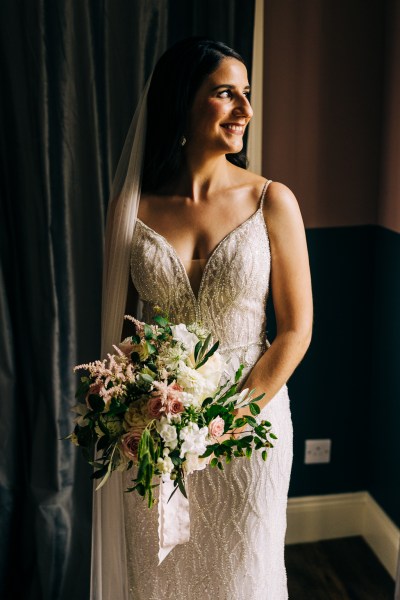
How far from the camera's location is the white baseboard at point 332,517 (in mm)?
3346

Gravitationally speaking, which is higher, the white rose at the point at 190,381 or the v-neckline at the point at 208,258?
the v-neckline at the point at 208,258

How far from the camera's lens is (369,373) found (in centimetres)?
329

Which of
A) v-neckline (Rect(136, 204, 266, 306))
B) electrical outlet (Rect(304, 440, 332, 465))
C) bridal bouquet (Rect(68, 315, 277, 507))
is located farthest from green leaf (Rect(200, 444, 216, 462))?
electrical outlet (Rect(304, 440, 332, 465))

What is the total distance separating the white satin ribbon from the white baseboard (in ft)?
4.82

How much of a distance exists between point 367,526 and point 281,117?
1.80 m

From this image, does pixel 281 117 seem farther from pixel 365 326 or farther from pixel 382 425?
pixel 382 425

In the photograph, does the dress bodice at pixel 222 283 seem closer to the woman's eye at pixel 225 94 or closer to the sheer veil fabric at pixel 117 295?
the sheer veil fabric at pixel 117 295

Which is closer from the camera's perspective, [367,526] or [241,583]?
[241,583]

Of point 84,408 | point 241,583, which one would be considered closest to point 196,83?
point 84,408

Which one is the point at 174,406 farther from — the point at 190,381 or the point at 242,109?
the point at 242,109

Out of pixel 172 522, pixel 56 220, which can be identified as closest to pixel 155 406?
pixel 172 522

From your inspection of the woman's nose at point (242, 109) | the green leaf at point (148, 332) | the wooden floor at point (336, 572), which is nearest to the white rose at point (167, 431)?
the green leaf at point (148, 332)

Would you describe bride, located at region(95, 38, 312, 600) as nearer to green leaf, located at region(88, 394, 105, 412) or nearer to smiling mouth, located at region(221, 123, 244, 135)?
smiling mouth, located at region(221, 123, 244, 135)

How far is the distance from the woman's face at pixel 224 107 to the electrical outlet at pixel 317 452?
5.40 ft
